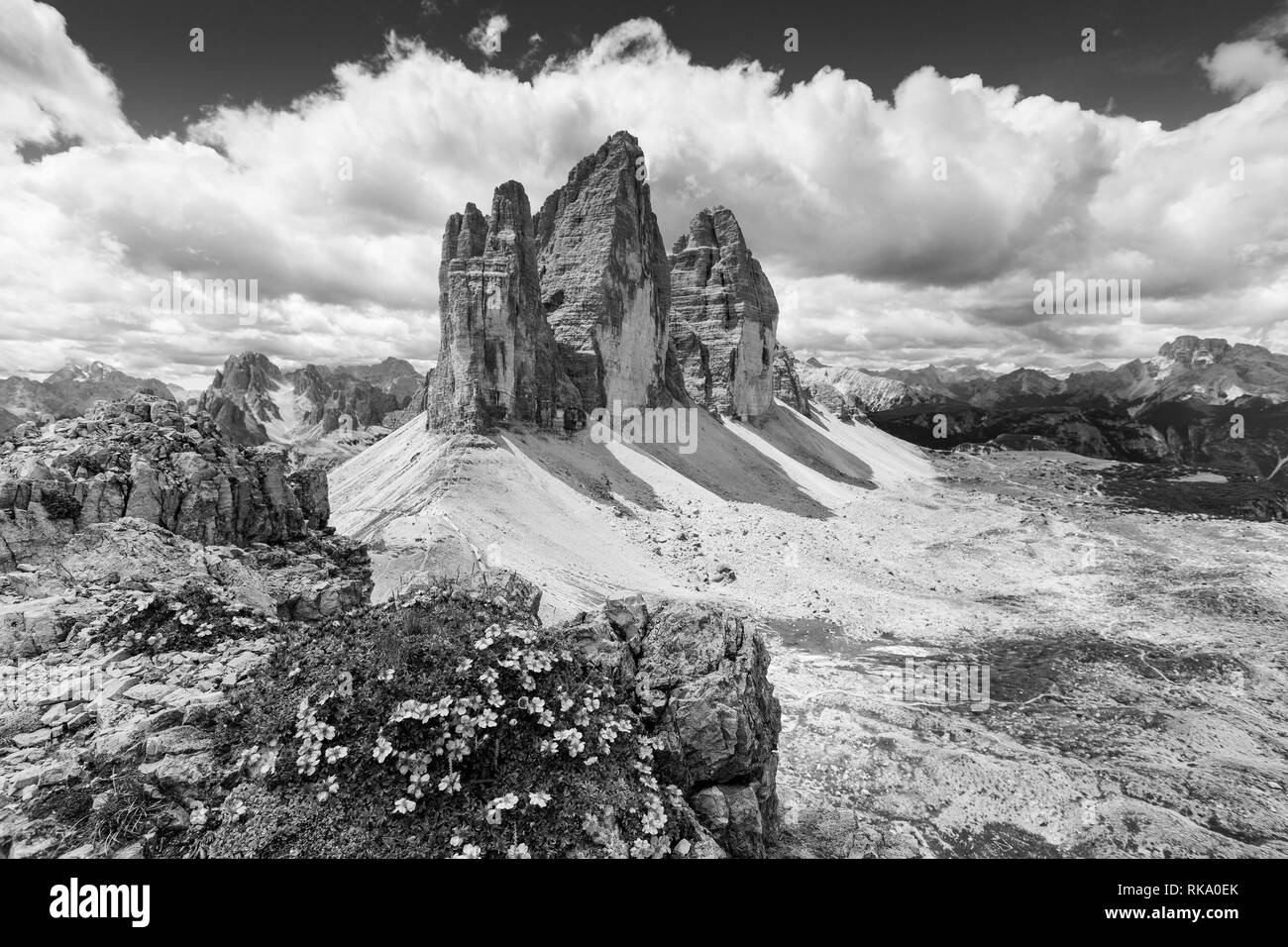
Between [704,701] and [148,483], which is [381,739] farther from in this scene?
[148,483]

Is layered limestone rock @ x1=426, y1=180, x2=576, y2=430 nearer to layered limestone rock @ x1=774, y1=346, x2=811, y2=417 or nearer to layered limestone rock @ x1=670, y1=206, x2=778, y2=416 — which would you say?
layered limestone rock @ x1=670, y1=206, x2=778, y2=416

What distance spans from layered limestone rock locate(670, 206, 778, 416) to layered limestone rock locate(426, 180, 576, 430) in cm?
3319

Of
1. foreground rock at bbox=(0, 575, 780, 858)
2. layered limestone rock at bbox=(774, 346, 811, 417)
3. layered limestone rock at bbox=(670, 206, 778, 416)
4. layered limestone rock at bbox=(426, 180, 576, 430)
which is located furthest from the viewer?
layered limestone rock at bbox=(774, 346, 811, 417)

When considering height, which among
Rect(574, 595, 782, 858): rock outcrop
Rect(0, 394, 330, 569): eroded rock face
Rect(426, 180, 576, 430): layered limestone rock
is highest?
Rect(426, 180, 576, 430): layered limestone rock

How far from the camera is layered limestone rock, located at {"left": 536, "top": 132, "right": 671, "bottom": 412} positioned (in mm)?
55688

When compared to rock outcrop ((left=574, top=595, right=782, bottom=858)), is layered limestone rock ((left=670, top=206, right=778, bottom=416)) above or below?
above

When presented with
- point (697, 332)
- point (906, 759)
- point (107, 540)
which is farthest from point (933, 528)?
point (107, 540)

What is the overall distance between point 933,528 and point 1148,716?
30741 mm

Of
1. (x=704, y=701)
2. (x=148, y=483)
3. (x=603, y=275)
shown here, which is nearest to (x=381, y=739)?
(x=704, y=701)

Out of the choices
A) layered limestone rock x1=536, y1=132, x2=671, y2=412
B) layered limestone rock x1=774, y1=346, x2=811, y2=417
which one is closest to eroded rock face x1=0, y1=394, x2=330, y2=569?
layered limestone rock x1=536, y1=132, x2=671, y2=412

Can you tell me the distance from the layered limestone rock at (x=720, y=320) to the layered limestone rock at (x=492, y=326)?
33190 mm

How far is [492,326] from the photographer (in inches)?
1790

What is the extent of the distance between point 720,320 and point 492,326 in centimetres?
4536

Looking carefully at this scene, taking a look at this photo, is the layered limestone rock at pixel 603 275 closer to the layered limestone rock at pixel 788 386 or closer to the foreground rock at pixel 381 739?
the layered limestone rock at pixel 788 386
